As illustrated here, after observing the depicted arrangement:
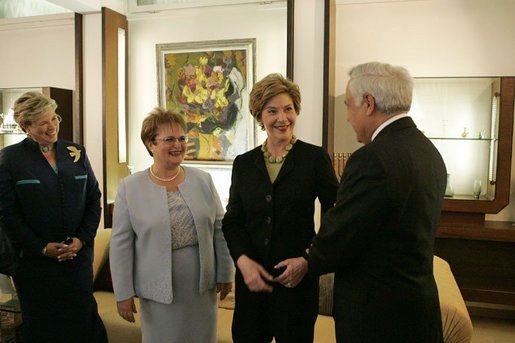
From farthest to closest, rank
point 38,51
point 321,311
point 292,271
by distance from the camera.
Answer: point 38,51 < point 321,311 < point 292,271

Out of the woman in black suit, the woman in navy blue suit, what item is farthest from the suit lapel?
the woman in navy blue suit

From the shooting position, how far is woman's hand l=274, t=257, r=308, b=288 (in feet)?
5.50

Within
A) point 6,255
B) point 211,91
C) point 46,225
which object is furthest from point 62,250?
point 211,91

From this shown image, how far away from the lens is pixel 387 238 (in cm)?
141

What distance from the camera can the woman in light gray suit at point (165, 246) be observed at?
6.20ft

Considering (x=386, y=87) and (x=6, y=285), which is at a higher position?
(x=386, y=87)

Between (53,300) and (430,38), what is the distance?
141 inches

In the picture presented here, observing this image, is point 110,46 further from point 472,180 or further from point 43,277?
point 472,180

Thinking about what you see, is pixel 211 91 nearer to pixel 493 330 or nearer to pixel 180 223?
pixel 180 223

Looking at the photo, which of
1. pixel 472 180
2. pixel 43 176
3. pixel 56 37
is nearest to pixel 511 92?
pixel 472 180

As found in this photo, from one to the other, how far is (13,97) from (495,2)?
4.88 meters

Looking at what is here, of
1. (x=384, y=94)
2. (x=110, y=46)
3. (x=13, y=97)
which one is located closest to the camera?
(x=384, y=94)

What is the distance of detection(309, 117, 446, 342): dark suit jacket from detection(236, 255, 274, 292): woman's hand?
0.91ft

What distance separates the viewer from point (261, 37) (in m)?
4.53
